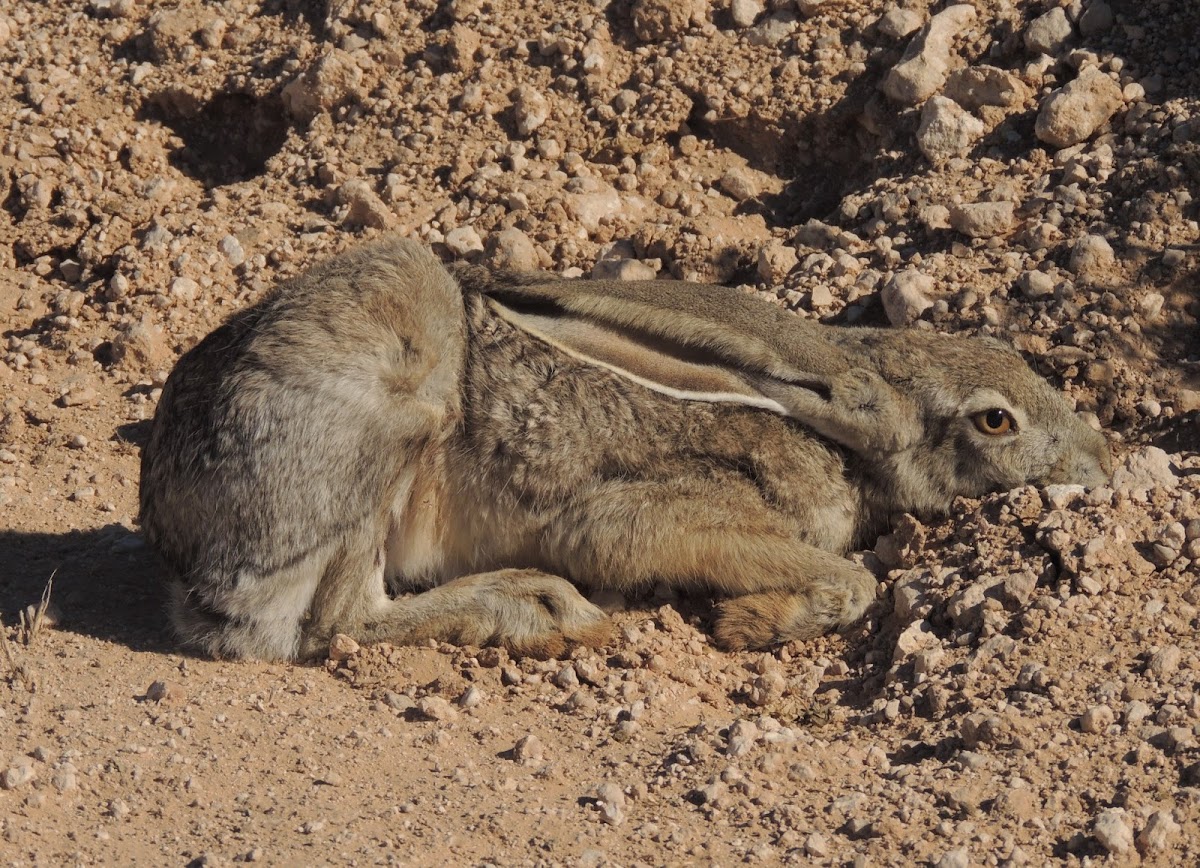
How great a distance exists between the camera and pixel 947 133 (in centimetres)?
831

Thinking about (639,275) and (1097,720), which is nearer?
(1097,720)

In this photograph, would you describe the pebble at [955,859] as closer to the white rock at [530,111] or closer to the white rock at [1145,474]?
the white rock at [1145,474]

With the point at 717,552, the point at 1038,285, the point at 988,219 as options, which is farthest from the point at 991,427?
the point at 988,219

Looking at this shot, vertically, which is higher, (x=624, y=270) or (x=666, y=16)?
(x=666, y=16)

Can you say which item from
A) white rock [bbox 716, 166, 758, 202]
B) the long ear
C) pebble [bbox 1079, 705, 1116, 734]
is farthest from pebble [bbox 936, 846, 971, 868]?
white rock [bbox 716, 166, 758, 202]

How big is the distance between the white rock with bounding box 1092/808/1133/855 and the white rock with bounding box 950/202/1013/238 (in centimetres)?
398

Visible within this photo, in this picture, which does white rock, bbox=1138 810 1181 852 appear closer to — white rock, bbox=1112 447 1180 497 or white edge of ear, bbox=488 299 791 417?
white rock, bbox=1112 447 1180 497

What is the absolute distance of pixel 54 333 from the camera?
347 inches

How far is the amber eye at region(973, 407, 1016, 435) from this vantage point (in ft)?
21.3

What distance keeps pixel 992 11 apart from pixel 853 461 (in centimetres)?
343

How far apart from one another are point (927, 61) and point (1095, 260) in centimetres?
181

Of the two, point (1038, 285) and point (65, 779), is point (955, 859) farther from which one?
point (1038, 285)

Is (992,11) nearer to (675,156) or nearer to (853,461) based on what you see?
(675,156)

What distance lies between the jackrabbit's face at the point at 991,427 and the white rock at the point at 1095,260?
916 millimetres
